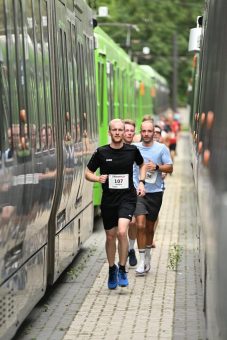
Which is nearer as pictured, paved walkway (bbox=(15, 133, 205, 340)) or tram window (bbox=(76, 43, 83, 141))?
paved walkway (bbox=(15, 133, 205, 340))

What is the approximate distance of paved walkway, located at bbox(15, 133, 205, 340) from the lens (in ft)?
30.6

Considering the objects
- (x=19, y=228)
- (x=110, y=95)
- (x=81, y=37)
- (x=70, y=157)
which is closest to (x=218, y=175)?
(x=19, y=228)

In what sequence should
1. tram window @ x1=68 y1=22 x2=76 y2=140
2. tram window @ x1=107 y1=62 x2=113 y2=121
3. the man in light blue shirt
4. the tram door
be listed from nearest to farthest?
the tram door
tram window @ x1=68 y1=22 x2=76 y2=140
the man in light blue shirt
tram window @ x1=107 y1=62 x2=113 y2=121

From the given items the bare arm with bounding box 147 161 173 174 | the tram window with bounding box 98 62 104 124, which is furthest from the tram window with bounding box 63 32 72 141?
the tram window with bounding box 98 62 104 124

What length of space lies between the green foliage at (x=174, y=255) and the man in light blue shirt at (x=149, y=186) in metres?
0.95

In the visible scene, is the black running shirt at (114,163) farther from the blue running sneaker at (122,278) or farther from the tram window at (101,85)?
the tram window at (101,85)

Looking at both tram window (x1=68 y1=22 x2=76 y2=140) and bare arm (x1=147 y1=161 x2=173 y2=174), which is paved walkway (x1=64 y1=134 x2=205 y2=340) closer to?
bare arm (x1=147 y1=161 x2=173 y2=174)

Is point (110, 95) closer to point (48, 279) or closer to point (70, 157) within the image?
point (70, 157)

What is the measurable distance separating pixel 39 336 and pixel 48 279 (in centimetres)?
128

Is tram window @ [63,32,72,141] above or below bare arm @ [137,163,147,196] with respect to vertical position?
above

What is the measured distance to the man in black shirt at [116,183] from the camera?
36.8ft

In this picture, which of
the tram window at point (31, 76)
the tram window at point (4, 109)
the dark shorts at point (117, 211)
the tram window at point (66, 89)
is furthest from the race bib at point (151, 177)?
the tram window at point (4, 109)

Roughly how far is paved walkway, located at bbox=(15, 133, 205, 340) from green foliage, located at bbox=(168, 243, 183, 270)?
55 millimetres

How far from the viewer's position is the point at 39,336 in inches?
360
